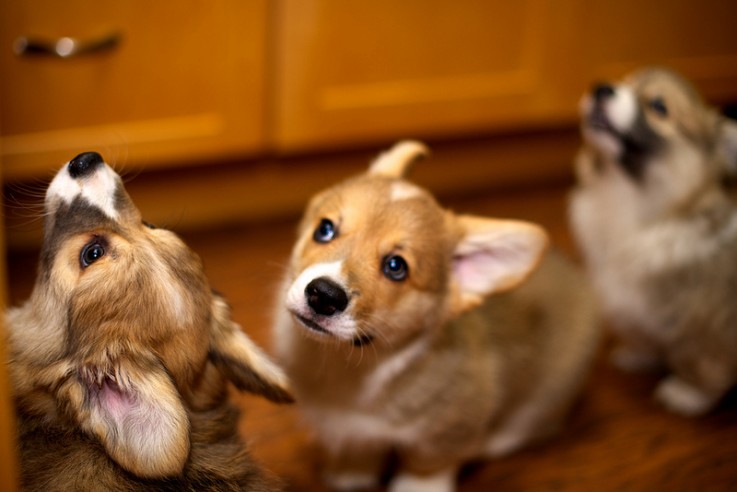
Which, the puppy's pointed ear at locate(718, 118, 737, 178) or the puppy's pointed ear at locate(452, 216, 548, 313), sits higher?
the puppy's pointed ear at locate(718, 118, 737, 178)

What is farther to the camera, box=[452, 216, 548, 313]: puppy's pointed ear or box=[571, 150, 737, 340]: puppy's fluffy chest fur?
box=[571, 150, 737, 340]: puppy's fluffy chest fur

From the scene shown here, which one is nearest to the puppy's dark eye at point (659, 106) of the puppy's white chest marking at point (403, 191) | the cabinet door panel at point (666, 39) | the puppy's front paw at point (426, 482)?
the cabinet door panel at point (666, 39)

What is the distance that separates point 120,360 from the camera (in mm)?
1237

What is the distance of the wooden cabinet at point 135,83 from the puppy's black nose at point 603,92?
961 millimetres

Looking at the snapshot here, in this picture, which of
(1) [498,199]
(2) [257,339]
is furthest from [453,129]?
(2) [257,339]

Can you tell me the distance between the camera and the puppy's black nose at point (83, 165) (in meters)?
1.38

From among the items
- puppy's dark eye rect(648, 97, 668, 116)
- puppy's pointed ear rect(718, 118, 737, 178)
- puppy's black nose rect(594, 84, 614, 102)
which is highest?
puppy's black nose rect(594, 84, 614, 102)

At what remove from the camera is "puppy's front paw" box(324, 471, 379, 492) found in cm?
189

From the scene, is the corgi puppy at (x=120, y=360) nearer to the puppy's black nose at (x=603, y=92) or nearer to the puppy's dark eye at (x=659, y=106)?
the puppy's black nose at (x=603, y=92)

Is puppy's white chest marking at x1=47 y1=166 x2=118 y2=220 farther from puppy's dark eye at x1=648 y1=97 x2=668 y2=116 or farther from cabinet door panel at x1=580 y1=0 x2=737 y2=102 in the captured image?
cabinet door panel at x1=580 y1=0 x2=737 y2=102

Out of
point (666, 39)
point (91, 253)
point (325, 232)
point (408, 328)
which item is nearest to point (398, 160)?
point (325, 232)

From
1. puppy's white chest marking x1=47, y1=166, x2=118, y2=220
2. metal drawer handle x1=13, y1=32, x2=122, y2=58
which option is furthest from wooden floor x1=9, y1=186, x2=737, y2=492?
metal drawer handle x1=13, y1=32, x2=122, y2=58

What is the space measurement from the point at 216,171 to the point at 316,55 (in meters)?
0.50

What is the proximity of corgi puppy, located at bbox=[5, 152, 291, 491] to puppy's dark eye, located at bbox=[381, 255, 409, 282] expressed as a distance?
Result: 1.02ft
